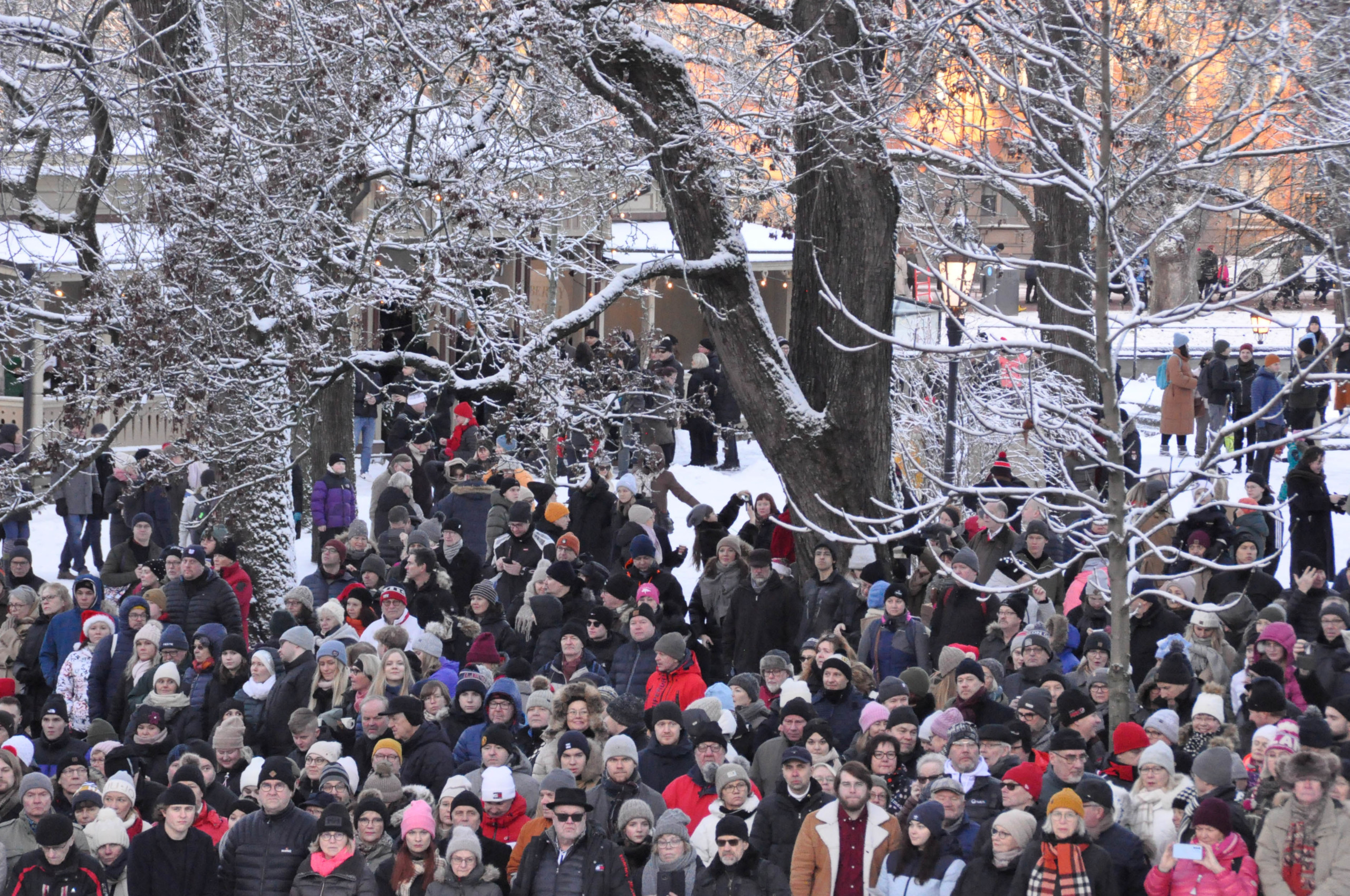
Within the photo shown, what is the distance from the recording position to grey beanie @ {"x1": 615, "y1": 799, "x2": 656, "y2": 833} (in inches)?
317

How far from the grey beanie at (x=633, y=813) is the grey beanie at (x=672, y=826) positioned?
0.12 meters

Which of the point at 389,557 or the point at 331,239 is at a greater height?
the point at 331,239

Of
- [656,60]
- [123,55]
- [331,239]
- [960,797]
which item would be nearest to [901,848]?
[960,797]

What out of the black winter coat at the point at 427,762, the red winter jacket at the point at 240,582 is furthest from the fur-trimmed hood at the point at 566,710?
the red winter jacket at the point at 240,582

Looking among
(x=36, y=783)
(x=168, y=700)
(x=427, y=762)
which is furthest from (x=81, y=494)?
(x=427, y=762)

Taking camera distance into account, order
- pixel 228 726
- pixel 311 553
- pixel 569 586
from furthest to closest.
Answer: pixel 311 553
pixel 569 586
pixel 228 726

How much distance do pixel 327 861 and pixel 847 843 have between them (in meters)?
2.58

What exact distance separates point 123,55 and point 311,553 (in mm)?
7646

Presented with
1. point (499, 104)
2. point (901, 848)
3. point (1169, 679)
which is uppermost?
point (499, 104)

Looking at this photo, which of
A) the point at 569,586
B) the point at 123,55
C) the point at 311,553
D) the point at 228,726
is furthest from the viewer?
the point at 311,553

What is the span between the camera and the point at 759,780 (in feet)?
29.4

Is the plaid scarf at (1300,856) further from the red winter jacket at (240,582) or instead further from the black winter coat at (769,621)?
the red winter jacket at (240,582)

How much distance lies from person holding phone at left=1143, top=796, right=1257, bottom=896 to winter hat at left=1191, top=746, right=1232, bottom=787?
54 cm

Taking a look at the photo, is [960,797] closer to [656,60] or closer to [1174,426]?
[656,60]
